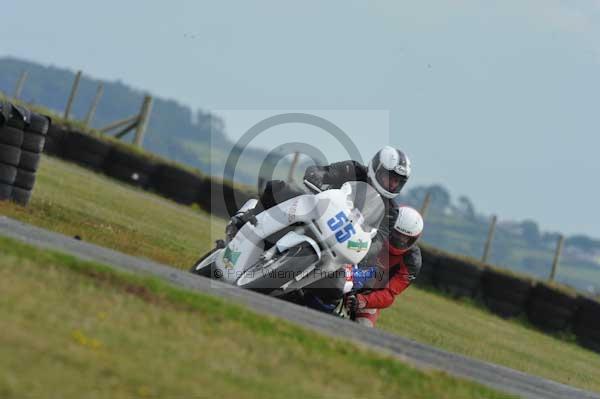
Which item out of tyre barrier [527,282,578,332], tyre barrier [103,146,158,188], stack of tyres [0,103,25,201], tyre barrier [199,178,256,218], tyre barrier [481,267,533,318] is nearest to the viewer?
stack of tyres [0,103,25,201]

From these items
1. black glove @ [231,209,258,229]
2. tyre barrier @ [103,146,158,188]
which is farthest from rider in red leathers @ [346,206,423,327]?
tyre barrier @ [103,146,158,188]

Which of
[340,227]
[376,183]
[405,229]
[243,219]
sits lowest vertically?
[243,219]

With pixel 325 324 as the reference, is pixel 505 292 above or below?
above

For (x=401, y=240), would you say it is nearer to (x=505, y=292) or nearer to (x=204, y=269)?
(x=204, y=269)

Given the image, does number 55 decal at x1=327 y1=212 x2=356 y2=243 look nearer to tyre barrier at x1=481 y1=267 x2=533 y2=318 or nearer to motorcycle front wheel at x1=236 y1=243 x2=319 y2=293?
motorcycle front wheel at x1=236 y1=243 x2=319 y2=293

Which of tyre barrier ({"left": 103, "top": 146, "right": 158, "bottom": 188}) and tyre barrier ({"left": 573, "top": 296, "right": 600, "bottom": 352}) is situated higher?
tyre barrier ({"left": 103, "top": 146, "right": 158, "bottom": 188})

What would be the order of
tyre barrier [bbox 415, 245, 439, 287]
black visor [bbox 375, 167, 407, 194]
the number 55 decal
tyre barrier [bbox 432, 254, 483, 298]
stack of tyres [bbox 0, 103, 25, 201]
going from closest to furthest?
the number 55 decal, black visor [bbox 375, 167, 407, 194], stack of tyres [bbox 0, 103, 25, 201], tyre barrier [bbox 432, 254, 483, 298], tyre barrier [bbox 415, 245, 439, 287]

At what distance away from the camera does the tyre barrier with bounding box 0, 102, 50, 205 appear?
13844mm

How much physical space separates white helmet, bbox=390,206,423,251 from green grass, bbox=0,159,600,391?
8.00ft

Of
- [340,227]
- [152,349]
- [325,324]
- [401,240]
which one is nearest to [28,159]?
[401,240]

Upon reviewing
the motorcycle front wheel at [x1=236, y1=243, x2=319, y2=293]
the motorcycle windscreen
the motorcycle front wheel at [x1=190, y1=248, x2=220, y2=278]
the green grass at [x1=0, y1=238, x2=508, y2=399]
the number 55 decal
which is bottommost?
the green grass at [x1=0, y1=238, x2=508, y2=399]

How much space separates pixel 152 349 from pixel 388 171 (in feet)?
17.6

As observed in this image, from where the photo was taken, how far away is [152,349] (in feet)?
21.1

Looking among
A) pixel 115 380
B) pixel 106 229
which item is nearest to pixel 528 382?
pixel 115 380
